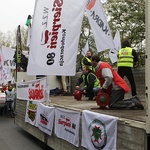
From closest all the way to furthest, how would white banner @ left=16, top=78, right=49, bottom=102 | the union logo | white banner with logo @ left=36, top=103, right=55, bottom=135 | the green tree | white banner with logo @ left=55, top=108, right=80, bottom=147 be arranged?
1. white banner with logo @ left=55, top=108, right=80, bottom=147
2. the union logo
3. white banner with logo @ left=36, top=103, right=55, bottom=135
4. white banner @ left=16, top=78, right=49, bottom=102
5. the green tree

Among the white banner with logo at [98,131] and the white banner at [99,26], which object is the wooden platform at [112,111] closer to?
the white banner with logo at [98,131]

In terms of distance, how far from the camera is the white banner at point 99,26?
598cm

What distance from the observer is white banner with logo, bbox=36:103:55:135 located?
22.9 feet

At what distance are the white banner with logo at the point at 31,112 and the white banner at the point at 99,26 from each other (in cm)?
312

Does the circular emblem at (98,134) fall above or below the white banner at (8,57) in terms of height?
below

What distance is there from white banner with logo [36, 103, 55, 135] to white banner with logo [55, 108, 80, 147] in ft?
1.04

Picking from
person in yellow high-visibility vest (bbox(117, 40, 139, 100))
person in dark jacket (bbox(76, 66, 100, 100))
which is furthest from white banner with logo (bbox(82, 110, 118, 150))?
person in dark jacket (bbox(76, 66, 100, 100))

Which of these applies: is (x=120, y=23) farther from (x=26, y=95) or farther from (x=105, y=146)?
(x=105, y=146)

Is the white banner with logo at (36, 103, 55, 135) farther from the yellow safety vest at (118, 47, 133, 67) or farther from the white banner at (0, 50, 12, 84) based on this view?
the white banner at (0, 50, 12, 84)

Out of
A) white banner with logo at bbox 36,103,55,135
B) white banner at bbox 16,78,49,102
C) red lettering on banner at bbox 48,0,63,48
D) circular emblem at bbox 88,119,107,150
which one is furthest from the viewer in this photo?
white banner at bbox 16,78,49,102

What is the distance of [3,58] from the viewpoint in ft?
A: 44.1

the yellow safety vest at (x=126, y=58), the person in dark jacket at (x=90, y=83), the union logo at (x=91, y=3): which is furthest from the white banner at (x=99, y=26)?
the person in dark jacket at (x=90, y=83)

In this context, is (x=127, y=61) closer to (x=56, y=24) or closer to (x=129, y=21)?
(x=56, y=24)

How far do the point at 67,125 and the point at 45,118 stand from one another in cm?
141
